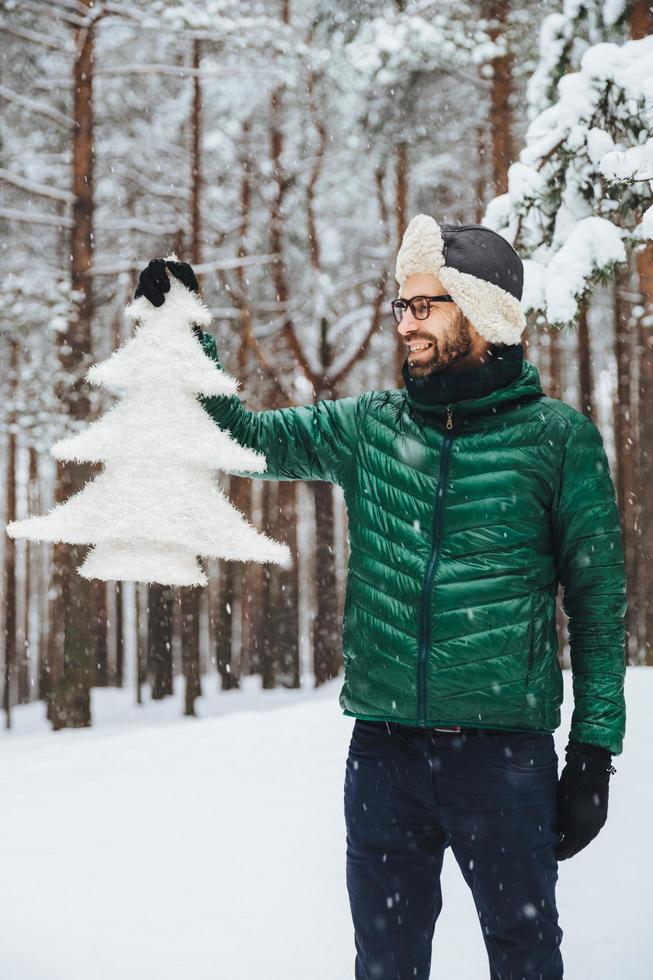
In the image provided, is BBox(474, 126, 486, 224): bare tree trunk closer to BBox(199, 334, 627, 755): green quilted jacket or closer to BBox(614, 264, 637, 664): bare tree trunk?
BBox(614, 264, 637, 664): bare tree trunk

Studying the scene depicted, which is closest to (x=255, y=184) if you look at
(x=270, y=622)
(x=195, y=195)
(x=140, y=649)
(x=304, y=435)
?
(x=195, y=195)

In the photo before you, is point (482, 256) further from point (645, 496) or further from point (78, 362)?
point (645, 496)

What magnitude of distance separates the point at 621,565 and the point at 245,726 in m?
6.15

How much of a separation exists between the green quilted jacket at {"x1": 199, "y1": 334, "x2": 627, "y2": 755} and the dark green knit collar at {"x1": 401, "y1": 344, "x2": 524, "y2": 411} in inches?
0.8

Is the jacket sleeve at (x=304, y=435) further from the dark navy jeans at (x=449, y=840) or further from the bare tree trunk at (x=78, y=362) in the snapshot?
the bare tree trunk at (x=78, y=362)

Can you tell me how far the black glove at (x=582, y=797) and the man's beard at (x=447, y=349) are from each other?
1171mm

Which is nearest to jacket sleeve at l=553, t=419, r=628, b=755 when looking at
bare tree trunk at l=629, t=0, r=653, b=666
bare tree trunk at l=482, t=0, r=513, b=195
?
bare tree trunk at l=629, t=0, r=653, b=666

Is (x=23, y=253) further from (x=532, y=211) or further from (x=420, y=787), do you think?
(x=420, y=787)

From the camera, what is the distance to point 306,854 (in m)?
4.76

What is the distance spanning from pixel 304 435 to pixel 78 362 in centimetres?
955

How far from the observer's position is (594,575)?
243cm

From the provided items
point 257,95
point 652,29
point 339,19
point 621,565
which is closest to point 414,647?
point 621,565

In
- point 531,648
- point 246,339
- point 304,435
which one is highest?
point 246,339

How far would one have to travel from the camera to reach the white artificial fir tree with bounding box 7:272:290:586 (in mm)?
2465
